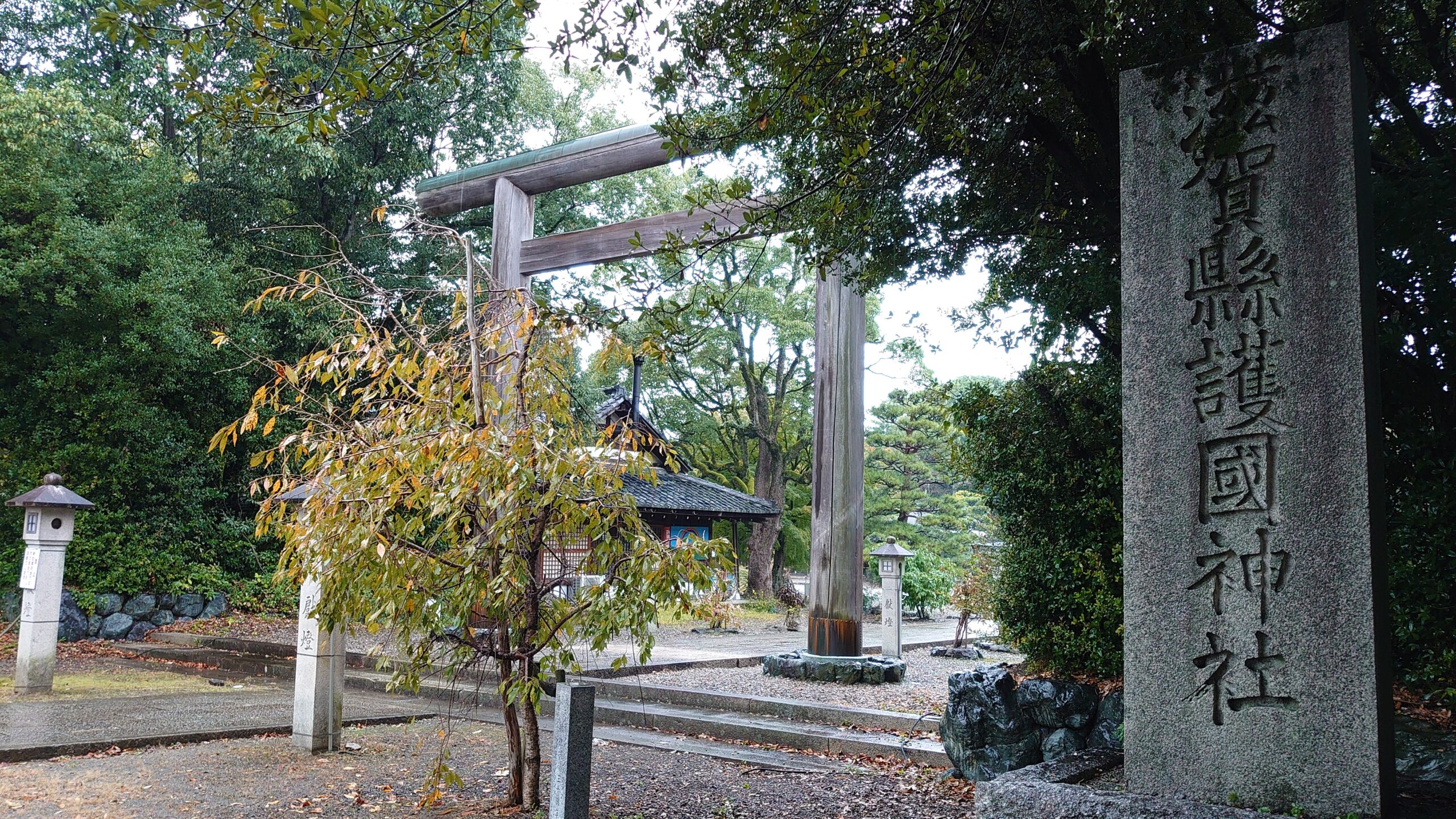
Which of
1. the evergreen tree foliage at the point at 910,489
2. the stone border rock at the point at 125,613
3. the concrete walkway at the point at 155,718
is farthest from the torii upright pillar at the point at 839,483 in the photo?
the evergreen tree foliage at the point at 910,489

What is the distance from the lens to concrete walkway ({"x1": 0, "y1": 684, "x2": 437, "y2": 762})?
550 centimetres

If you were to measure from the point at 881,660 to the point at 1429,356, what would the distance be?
5.44m

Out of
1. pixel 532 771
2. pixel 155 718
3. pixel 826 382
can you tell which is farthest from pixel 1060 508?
pixel 155 718

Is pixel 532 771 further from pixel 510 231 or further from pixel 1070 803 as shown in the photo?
pixel 510 231

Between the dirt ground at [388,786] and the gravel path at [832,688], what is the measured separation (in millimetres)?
1374

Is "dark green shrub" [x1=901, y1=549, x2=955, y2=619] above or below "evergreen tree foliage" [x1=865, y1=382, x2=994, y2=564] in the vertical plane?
below

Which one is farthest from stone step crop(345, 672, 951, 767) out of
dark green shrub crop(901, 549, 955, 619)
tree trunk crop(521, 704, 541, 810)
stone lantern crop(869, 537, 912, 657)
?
dark green shrub crop(901, 549, 955, 619)

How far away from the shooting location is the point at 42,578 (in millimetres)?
8055

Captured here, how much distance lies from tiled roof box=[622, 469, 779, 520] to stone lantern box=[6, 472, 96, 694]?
377 inches

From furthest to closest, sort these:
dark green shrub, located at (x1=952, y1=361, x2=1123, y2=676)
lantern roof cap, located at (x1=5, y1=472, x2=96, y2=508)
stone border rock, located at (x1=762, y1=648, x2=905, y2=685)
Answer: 1. stone border rock, located at (x1=762, y1=648, x2=905, y2=685)
2. lantern roof cap, located at (x1=5, y1=472, x2=96, y2=508)
3. dark green shrub, located at (x1=952, y1=361, x2=1123, y2=676)

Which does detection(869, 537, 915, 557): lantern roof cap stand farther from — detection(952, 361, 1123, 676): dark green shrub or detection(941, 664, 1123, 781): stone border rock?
detection(941, 664, 1123, 781): stone border rock

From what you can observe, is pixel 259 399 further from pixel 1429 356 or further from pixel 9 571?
pixel 9 571

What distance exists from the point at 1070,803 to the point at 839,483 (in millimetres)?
5208

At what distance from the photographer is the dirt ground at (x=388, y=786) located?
4336 mm
